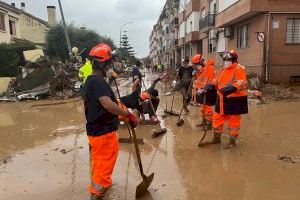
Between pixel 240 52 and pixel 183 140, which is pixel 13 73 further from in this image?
pixel 183 140

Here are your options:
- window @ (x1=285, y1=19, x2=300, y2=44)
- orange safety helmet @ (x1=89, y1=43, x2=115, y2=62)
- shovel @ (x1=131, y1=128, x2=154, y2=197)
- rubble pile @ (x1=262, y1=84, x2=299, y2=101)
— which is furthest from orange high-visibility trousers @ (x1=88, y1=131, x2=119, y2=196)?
window @ (x1=285, y1=19, x2=300, y2=44)

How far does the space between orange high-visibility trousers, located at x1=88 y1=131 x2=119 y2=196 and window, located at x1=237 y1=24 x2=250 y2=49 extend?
1667cm

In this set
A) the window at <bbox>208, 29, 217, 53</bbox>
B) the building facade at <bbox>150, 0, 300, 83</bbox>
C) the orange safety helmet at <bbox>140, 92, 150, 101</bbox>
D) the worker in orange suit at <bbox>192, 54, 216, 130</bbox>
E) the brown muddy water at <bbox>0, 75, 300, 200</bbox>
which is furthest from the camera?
the window at <bbox>208, 29, 217, 53</bbox>

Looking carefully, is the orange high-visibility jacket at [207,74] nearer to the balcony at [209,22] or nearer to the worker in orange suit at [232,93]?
the worker in orange suit at [232,93]

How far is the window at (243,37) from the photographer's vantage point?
19475 mm

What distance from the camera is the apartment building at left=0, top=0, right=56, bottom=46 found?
27.5 metres

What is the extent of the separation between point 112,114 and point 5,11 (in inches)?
1058

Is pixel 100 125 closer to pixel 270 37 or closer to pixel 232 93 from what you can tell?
pixel 232 93

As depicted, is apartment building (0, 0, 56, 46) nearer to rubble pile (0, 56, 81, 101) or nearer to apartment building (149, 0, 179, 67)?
rubble pile (0, 56, 81, 101)

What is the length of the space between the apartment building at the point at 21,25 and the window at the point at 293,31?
65.6ft

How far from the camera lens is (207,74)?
834cm

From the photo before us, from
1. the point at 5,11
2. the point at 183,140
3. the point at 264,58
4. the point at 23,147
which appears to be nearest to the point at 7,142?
the point at 23,147

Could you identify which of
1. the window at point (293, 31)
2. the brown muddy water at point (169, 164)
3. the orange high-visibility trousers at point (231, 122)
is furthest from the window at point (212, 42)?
the orange high-visibility trousers at point (231, 122)

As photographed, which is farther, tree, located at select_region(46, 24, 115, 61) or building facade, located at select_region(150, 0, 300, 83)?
tree, located at select_region(46, 24, 115, 61)
